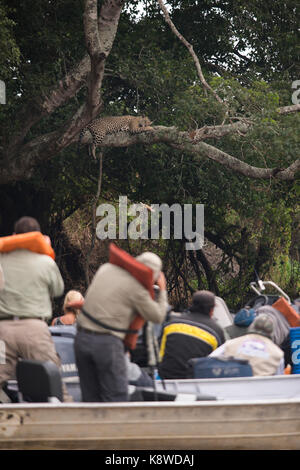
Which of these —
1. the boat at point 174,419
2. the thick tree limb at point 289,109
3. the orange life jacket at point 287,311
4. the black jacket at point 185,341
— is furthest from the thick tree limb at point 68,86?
the boat at point 174,419

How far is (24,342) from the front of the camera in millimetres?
6559

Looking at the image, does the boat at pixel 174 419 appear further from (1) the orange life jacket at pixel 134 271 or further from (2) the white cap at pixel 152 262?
(2) the white cap at pixel 152 262

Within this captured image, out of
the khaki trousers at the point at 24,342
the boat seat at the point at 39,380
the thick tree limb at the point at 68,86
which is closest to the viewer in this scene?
the boat seat at the point at 39,380

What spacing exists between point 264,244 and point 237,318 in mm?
8919

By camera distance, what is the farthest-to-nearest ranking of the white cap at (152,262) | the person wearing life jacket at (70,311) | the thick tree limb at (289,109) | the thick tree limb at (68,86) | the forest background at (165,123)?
1. the thick tree limb at (289,109)
2. the forest background at (165,123)
3. the thick tree limb at (68,86)
4. the person wearing life jacket at (70,311)
5. the white cap at (152,262)

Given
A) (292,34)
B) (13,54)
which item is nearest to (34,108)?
(13,54)

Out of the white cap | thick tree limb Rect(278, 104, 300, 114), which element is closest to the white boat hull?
the white cap

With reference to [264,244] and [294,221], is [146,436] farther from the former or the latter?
[294,221]

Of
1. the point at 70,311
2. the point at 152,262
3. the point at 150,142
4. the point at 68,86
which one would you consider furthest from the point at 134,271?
the point at 150,142

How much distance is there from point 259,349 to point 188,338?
0.58 meters

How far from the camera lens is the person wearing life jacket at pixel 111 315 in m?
5.94

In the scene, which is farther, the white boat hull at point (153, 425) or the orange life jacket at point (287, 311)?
the orange life jacket at point (287, 311)

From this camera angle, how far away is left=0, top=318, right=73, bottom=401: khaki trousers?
6.54 meters

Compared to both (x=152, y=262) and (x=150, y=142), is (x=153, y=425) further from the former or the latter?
(x=150, y=142)
